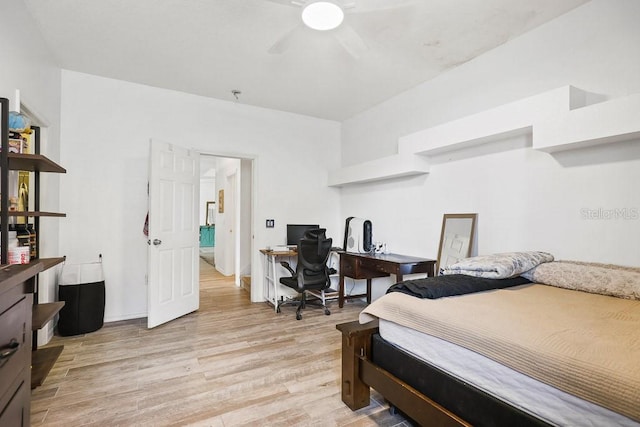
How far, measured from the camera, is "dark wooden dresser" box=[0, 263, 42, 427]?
2.98 feet

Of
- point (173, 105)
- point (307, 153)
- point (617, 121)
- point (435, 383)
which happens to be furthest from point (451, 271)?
point (173, 105)

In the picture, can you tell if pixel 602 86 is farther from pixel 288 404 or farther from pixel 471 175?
pixel 288 404

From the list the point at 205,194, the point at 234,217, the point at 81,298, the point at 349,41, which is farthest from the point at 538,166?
the point at 205,194

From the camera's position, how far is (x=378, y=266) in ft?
11.2

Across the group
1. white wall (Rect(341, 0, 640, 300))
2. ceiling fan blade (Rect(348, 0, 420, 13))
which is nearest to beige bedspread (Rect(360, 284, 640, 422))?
white wall (Rect(341, 0, 640, 300))

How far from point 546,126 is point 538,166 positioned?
394 mm

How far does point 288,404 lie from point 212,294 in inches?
123

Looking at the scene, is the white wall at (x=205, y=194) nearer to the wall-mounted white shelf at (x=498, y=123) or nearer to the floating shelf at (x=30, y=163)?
the floating shelf at (x=30, y=163)

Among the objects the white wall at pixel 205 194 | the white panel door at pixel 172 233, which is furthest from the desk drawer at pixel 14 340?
the white wall at pixel 205 194

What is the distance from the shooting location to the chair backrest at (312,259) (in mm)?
3588

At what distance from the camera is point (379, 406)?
1.91 metres

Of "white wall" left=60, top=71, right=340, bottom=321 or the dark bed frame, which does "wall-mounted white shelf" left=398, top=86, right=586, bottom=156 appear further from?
"white wall" left=60, top=71, right=340, bottom=321

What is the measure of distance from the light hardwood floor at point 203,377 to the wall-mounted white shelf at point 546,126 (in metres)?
2.09

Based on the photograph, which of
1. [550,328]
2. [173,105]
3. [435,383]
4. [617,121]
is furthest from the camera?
[173,105]
